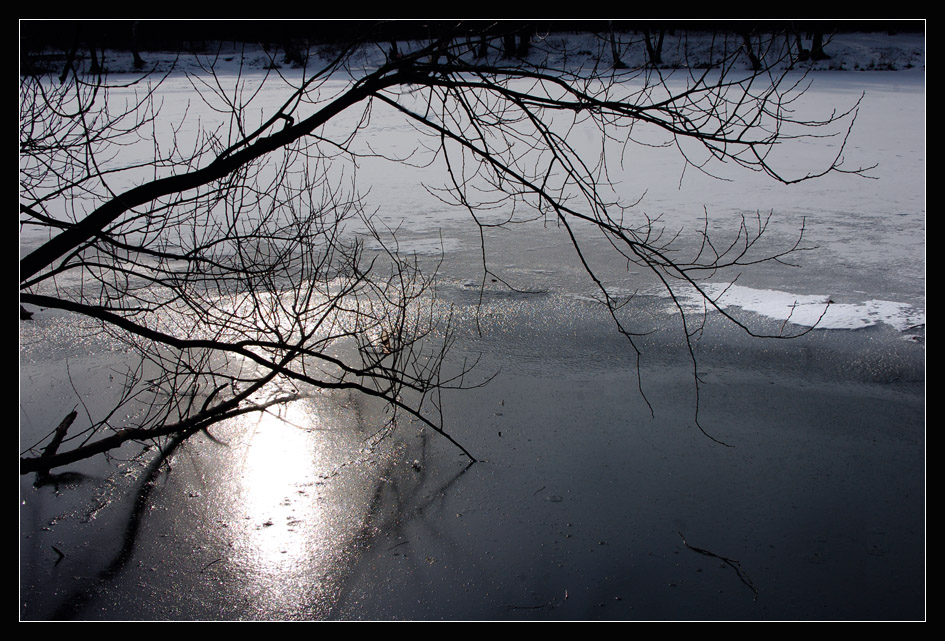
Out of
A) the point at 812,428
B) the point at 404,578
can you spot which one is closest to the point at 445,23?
the point at 404,578

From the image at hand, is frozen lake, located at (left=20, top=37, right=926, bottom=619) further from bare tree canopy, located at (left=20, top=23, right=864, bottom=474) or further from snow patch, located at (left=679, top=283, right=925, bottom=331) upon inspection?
bare tree canopy, located at (left=20, top=23, right=864, bottom=474)

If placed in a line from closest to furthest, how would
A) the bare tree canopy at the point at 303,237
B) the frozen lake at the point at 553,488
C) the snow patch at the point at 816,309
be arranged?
the bare tree canopy at the point at 303,237 → the frozen lake at the point at 553,488 → the snow patch at the point at 816,309

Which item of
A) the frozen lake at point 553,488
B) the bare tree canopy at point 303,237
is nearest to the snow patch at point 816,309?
the frozen lake at point 553,488

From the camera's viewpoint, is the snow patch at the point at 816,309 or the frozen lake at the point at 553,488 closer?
the frozen lake at the point at 553,488

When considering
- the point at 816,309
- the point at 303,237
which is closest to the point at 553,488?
the point at 303,237

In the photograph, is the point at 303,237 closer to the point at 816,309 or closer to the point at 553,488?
the point at 553,488

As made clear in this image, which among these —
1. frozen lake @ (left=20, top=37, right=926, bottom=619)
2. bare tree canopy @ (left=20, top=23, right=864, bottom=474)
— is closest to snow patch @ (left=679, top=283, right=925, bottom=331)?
frozen lake @ (left=20, top=37, right=926, bottom=619)

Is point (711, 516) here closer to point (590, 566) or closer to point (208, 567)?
point (590, 566)

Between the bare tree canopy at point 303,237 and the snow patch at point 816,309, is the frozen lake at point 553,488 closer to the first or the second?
the snow patch at point 816,309

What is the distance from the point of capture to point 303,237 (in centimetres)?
299

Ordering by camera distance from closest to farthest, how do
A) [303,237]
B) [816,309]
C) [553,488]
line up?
[303,237] < [553,488] < [816,309]

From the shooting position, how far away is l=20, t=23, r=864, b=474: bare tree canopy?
8.59ft

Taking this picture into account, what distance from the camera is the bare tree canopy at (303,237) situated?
103 inches

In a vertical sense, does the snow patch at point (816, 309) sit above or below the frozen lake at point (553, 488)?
above
